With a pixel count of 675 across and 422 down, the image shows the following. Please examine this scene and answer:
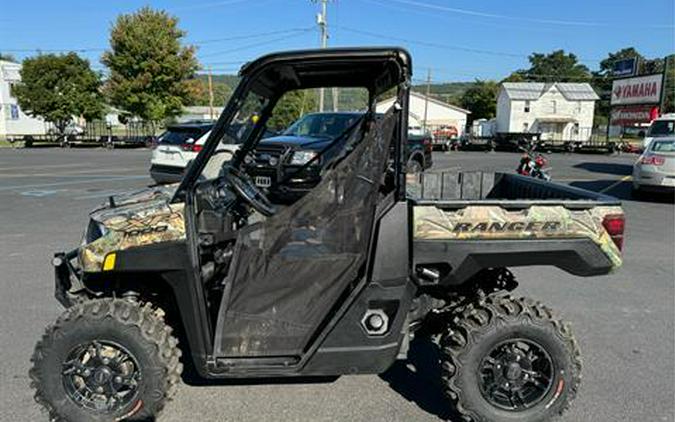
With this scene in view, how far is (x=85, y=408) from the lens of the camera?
8.79ft

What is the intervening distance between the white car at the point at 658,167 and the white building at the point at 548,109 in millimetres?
54094

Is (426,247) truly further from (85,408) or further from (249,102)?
(85,408)

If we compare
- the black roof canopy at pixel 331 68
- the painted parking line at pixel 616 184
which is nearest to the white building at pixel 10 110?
the painted parking line at pixel 616 184

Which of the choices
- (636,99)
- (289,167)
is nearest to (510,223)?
(289,167)

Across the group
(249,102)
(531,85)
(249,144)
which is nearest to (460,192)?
(249,144)

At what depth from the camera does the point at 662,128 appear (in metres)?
20.0

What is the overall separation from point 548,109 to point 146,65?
170 feet

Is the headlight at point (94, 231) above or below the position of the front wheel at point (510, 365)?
above

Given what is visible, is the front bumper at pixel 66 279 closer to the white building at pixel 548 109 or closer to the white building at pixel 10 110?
the white building at pixel 10 110

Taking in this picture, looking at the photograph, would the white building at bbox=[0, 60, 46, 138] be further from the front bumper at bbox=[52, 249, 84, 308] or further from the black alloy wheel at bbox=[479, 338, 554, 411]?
the black alloy wheel at bbox=[479, 338, 554, 411]

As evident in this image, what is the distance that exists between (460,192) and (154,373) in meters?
3.09

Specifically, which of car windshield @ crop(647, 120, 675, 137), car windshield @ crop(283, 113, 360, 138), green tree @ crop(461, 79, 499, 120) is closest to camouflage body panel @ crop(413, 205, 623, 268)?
car windshield @ crop(283, 113, 360, 138)

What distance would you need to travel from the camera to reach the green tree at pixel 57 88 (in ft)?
116

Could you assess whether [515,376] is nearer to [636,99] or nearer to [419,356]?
[419,356]
